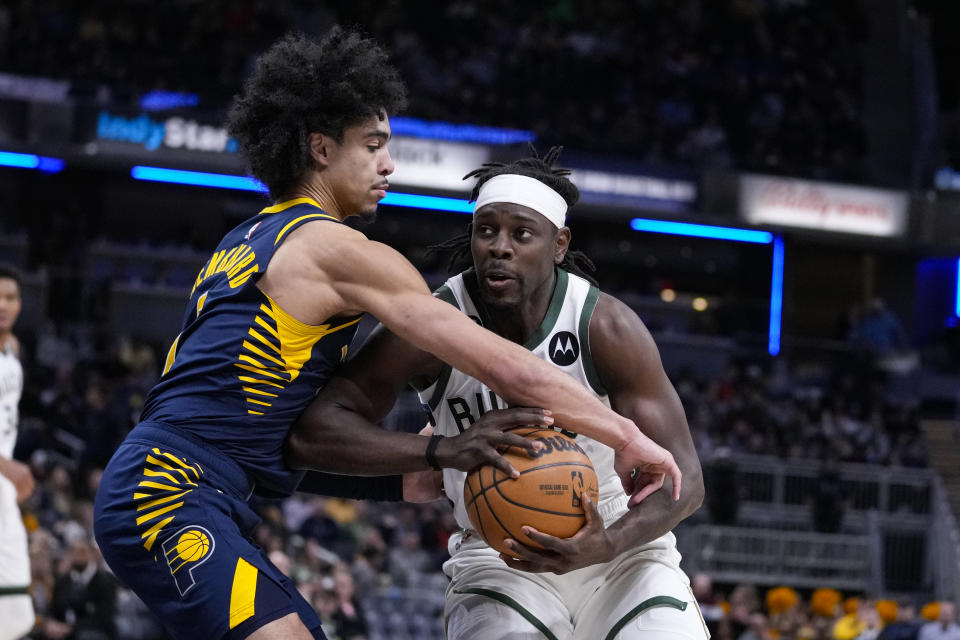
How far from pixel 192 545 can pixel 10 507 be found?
3315mm

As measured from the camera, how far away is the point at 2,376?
6680mm

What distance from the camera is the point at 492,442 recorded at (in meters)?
3.76

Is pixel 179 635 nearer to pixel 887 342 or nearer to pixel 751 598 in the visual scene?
pixel 751 598

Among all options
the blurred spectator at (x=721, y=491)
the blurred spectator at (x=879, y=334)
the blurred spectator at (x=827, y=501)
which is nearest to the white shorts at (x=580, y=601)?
the blurred spectator at (x=721, y=491)

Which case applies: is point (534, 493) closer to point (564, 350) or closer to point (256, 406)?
point (564, 350)

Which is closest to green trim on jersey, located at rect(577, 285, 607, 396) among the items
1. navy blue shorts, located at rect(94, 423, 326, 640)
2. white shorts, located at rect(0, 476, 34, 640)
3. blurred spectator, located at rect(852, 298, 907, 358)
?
navy blue shorts, located at rect(94, 423, 326, 640)

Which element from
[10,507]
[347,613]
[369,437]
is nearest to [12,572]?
[10,507]

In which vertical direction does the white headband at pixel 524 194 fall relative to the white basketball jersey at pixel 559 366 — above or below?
above

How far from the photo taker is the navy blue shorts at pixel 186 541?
3531mm

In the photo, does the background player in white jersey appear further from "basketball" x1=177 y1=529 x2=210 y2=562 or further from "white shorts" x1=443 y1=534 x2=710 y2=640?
"basketball" x1=177 y1=529 x2=210 y2=562

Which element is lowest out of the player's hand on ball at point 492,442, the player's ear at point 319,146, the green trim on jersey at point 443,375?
the player's hand on ball at point 492,442

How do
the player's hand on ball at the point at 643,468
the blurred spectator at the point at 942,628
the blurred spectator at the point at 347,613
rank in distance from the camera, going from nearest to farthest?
the player's hand on ball at the point at 643,468
the blurred spectator at the point at 347,613
the blurred spectator at the point at 942,628

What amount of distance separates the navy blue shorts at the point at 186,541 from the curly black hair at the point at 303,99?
96 centimetres

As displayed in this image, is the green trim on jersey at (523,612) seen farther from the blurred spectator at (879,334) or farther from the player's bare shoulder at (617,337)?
the blurred spectator at (879,334)
